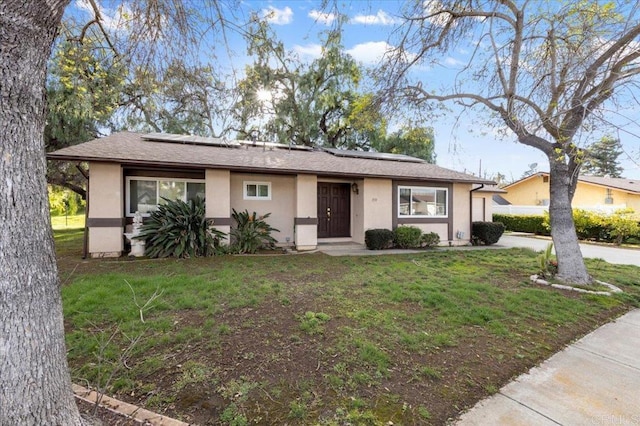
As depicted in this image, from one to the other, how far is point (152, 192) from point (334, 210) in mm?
6502

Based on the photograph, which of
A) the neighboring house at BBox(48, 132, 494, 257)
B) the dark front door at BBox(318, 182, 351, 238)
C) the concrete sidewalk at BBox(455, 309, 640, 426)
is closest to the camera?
the concrete sidewalk at BBox(455, 309, 640, 426)

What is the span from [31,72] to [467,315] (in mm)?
5356

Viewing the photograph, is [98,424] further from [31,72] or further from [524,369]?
[524,369]

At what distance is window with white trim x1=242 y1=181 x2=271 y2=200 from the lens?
34.7 ft

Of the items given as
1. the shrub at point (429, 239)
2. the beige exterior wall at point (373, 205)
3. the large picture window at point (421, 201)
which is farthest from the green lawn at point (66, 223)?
the shrub at point (429, 239)

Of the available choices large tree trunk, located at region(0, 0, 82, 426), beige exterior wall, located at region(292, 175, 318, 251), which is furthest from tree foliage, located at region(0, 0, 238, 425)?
beige exterior wall, located at region(292, 175, 318, 251)

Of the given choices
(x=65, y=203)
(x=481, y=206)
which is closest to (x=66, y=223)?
(x=65, y=203)

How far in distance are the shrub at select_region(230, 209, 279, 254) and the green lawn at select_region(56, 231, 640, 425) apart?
2462 millimetres

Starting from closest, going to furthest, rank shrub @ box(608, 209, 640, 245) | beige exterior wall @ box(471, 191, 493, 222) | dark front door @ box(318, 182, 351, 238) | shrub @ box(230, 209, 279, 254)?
shrub @ box(230, 209, 279, 254) < dark front door @ box(318, 182, 351, 238) < shrub @ box(608, 209, 640, 245) < beige exterior wall @ box(471, 191, 493, 222)

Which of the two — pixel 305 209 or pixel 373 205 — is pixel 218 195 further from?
pixel 373 205

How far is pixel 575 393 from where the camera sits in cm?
283

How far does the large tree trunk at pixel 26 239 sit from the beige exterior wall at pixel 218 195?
7.71m

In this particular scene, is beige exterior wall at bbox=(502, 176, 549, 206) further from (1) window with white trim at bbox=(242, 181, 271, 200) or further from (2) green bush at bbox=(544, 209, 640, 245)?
(1) window with white trim at bbox=(242, 181, 271, 200)

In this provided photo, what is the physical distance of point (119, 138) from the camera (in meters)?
10.3
